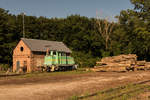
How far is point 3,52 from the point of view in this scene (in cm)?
4572

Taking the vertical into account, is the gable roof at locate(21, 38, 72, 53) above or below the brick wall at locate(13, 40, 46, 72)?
above

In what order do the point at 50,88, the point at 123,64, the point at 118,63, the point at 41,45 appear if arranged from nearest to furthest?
the point at 50,88
the point at 123,64
the point at 118,63
the point at 41,45

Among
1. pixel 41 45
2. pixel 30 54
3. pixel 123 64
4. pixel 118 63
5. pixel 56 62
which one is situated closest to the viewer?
pixel 123 64

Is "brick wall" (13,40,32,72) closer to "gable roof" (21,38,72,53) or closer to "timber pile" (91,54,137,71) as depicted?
"gable roof" (21,38,72,53)

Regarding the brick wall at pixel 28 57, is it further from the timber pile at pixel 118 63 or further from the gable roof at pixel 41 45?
the timber pile at pixel 118 63

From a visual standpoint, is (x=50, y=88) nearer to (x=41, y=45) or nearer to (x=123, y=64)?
(x=123, y=64)

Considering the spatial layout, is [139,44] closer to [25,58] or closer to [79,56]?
[79,56]

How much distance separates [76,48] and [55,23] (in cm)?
1295

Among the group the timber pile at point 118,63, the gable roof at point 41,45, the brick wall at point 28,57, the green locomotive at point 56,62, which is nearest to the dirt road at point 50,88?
the timber pile at point 118,63

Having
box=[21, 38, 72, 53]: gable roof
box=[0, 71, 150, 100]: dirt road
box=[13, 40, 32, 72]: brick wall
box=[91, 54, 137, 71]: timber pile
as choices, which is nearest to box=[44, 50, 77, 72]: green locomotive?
box=[21, 38, 72, 53]: gable roof

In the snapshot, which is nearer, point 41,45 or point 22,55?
Answer: point 22,55

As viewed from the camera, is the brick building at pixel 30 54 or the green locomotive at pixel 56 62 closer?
the green locomotive at pixel 56 62

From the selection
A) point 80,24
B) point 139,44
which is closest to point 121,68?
point 139,44

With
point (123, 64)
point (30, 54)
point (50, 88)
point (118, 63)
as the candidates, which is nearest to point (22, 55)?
point (30, 54)
